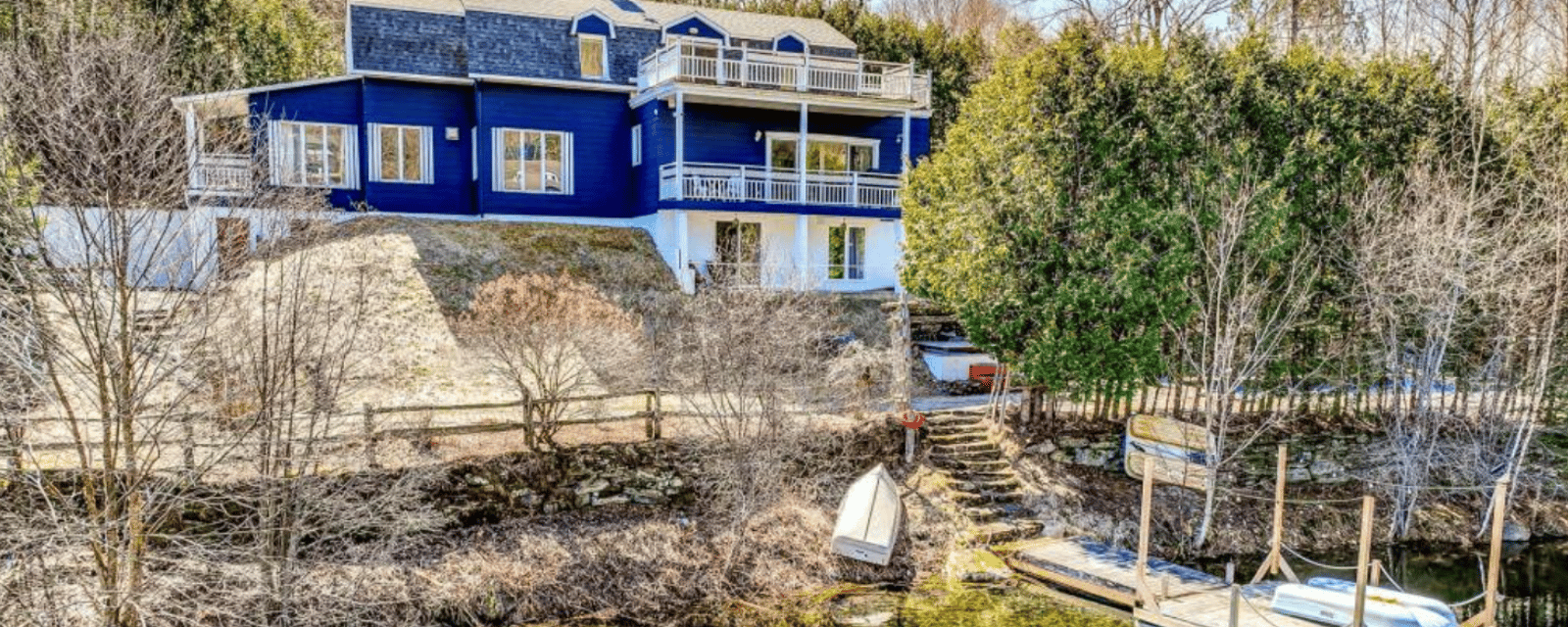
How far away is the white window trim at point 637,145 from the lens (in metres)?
30.1

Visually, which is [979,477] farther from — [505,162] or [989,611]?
[505,162]

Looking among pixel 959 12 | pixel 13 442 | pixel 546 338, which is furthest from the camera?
pixel 959 12

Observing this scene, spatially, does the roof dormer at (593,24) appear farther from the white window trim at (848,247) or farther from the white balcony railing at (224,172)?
the white balcony railing at (224,172)

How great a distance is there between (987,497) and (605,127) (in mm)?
16555

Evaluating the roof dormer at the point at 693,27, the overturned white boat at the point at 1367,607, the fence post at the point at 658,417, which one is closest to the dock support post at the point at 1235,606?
the overturned white boat at the point at 1367,607

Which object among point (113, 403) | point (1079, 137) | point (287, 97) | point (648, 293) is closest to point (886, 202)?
point (648, 293)

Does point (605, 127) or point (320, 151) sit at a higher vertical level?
point (605, 127)

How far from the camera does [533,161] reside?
2988 cm

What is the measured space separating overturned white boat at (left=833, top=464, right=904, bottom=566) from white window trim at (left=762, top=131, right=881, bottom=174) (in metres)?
13.5

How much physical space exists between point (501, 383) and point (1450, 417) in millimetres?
19517

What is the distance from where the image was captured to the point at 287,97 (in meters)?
28.1

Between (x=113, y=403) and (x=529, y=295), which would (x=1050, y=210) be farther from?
A: (x=113, y=403)

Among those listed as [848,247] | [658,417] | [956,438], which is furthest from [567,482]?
[848,247]

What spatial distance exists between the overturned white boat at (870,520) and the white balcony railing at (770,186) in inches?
462
